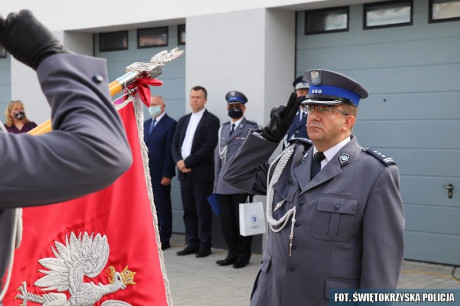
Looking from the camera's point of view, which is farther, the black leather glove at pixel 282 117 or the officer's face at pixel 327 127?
the black leather glove at pixel 282 117

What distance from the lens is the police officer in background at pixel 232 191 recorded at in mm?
9023

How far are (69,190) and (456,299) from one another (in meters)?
6.19

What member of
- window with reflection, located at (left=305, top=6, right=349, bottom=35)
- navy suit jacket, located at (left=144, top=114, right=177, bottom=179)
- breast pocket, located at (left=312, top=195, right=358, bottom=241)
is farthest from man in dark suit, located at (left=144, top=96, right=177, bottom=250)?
breast pocket, located at (left=312, top=195, right=358, bottom=241)

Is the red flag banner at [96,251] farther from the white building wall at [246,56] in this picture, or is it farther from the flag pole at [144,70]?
the white building wall at [246,56]

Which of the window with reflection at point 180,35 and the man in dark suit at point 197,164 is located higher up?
the window with reflection at point 180,35

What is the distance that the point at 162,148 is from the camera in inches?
400

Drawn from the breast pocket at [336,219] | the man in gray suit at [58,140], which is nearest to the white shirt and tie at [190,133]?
the breast pocket at [336,219]

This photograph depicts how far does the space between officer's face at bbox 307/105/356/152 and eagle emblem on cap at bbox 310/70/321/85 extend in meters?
0.17

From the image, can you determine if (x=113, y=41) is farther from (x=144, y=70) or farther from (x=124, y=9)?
(x=144, y=70)

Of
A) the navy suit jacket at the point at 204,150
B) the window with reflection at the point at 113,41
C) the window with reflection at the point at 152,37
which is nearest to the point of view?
the navy suit jacket at the point at 204,150

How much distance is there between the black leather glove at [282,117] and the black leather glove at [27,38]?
2099 mm

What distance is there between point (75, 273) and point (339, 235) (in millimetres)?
1179

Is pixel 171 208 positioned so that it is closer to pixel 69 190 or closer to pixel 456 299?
pixel 456 299

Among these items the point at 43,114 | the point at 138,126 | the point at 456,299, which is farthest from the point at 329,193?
the point at 43,114
